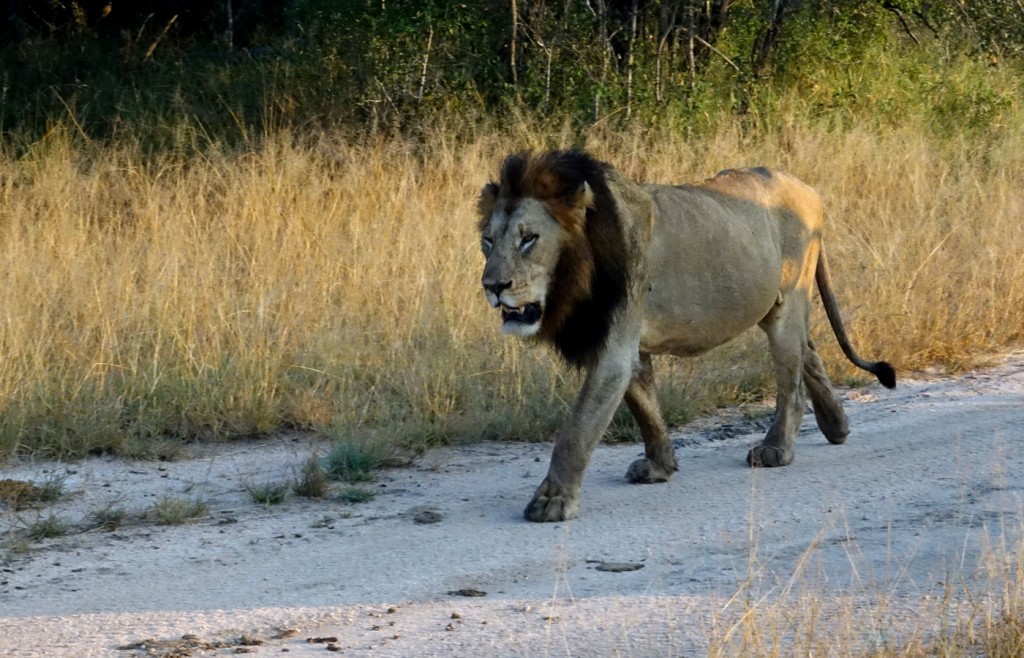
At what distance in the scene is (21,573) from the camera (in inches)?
190

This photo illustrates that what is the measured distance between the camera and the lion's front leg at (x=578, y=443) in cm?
531

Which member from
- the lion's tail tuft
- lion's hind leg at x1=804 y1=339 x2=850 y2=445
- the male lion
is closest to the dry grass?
the male lion

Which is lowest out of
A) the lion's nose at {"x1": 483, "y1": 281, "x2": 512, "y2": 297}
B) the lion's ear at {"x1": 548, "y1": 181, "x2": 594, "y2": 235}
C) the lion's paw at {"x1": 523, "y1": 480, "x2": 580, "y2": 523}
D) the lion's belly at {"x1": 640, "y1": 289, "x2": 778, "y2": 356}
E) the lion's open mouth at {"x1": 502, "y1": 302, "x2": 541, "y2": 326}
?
the lion's paw at {"x1": 523, "y1": 480, "x2": 580, "y2": 523}

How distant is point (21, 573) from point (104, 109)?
884cm

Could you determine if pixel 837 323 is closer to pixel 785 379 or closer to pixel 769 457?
pixel 785 379

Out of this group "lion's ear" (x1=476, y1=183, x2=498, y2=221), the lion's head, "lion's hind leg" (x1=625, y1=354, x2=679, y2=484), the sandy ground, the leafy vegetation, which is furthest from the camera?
the leafy vegetation

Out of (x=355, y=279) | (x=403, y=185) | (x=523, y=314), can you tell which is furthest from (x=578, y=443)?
(x=403, y=185)

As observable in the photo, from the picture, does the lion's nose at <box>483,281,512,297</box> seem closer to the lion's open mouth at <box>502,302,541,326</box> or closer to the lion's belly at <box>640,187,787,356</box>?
the lion's open mouth at <box>502,302,541,326</box>

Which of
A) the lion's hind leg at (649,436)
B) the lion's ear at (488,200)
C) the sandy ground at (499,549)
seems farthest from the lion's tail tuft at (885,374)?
the lion's ear at (488,200)

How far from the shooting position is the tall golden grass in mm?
6746

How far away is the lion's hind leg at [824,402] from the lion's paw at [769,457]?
405 mm

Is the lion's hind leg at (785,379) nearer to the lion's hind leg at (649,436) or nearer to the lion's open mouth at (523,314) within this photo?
the lion's hind leg at (649,436)

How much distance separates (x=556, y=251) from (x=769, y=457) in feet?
4.83

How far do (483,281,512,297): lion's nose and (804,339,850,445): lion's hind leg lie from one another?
6.16ft
